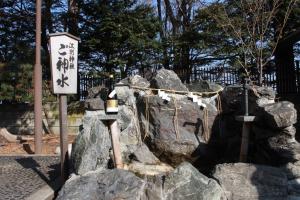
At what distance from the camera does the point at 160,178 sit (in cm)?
654

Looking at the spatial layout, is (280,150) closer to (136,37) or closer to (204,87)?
(204,87)

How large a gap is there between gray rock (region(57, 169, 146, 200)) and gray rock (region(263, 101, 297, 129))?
2.30 m

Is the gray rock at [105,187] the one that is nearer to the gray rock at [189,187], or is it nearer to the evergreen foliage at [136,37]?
the gray rock at [189,187]

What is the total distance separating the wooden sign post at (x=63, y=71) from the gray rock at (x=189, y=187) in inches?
92.2

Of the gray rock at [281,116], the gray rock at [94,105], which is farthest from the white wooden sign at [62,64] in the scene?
the gray rock at [281,116]

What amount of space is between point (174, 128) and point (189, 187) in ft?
8.65

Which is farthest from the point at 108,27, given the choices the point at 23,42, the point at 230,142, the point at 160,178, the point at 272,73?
the point at 160,178

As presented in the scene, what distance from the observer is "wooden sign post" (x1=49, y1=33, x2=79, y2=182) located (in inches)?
307

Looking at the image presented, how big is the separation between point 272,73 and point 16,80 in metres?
9.66

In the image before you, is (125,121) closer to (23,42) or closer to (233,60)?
(233,60)

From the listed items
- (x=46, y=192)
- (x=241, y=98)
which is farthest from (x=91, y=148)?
(x=241, y=98)

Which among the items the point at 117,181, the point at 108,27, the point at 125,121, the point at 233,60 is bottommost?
the point at 117,181

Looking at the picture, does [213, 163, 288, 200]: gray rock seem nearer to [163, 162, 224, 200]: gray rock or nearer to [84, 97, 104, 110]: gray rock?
[163, 162, 224, 200]: gray rock

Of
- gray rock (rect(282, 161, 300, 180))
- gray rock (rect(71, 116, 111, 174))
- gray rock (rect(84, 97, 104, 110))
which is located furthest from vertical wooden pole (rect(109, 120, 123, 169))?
gray rock (rect(282, 161, 300, 180))
